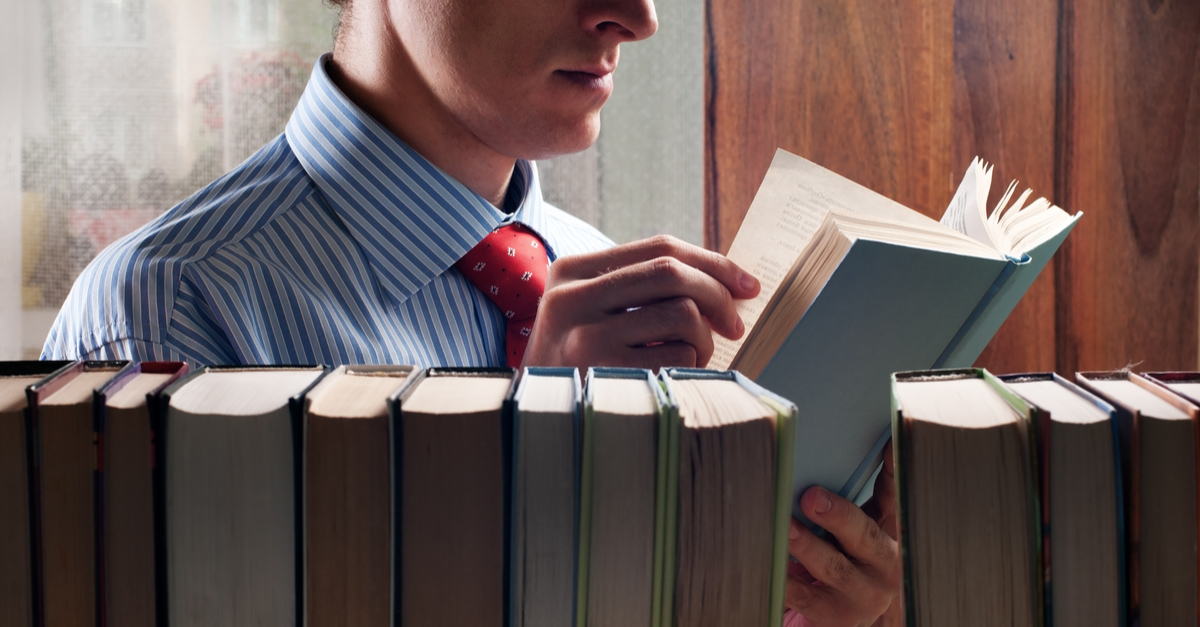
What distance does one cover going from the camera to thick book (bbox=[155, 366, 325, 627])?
0.92 feet

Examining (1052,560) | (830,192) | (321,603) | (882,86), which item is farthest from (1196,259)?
(321,603)

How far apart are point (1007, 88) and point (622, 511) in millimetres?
1395

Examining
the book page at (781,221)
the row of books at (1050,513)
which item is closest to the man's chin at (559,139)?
the book page at (781,221)

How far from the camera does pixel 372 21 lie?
86cm

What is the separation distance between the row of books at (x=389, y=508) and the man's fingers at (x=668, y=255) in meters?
0.36

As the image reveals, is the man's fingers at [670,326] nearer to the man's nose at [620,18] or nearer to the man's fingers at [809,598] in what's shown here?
the man's fingers at [809,598]

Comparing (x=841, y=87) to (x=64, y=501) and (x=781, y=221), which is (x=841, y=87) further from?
(x=64, y=501)

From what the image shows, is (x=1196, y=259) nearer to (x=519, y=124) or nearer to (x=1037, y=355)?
(x=1037, y=355)

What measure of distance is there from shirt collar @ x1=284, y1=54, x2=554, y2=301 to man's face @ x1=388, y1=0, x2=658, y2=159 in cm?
8

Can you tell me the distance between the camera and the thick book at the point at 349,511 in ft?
0.91

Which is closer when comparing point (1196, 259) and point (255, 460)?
point (255, 460)

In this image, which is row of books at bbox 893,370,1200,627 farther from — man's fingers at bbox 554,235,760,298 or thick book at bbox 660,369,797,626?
man's fingers at bbox 554,235,760,298

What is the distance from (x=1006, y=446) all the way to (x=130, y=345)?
686mm

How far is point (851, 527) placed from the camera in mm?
634
